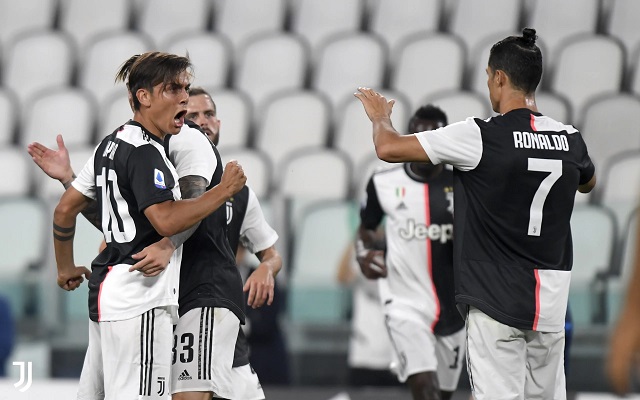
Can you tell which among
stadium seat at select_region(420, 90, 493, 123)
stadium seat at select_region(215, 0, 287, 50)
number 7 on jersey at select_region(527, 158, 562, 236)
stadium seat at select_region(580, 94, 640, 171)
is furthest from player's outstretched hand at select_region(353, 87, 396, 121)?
stadium seat at select_region(215, 0, 287, 50)

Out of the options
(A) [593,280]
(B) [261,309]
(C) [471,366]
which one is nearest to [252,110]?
(B) [261,309]

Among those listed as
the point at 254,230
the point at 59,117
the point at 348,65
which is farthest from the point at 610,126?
the point at 59,117

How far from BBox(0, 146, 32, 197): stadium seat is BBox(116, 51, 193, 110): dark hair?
4310 millimetres

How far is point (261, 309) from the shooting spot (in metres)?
6.39

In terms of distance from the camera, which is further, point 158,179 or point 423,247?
point 423,247

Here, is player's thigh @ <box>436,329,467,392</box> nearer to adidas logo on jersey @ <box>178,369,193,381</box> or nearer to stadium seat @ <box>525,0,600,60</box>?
adidas logo on jersey @ <box>178,369,193,381</box>

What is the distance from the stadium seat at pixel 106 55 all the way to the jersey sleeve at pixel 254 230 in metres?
4.17

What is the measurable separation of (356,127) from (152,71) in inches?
167

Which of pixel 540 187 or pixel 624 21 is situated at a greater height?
pixel 624 21

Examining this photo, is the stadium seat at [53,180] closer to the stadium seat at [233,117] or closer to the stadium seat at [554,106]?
the stadium seat at [233,117]

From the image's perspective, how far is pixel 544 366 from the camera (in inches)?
131

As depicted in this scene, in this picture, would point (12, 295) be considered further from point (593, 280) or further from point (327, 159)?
point (593, 280)

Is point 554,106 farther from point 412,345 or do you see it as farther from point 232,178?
point 232,178

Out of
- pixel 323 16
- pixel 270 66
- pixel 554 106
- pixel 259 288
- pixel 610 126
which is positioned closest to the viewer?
pixel 259 288
